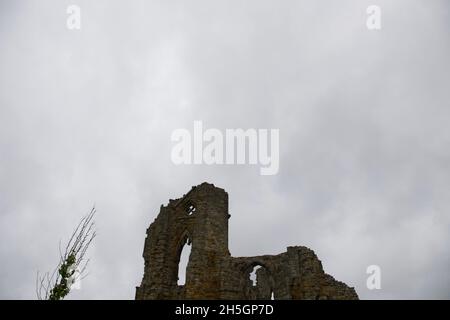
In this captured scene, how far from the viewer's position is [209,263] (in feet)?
64.8

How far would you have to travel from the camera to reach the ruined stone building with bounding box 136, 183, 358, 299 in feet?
60.8

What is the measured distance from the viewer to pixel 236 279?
19.4 m

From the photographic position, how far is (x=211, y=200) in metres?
21.7

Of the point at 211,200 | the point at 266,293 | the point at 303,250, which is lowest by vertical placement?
the point at 266,293

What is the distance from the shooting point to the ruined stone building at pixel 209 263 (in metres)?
18.5
